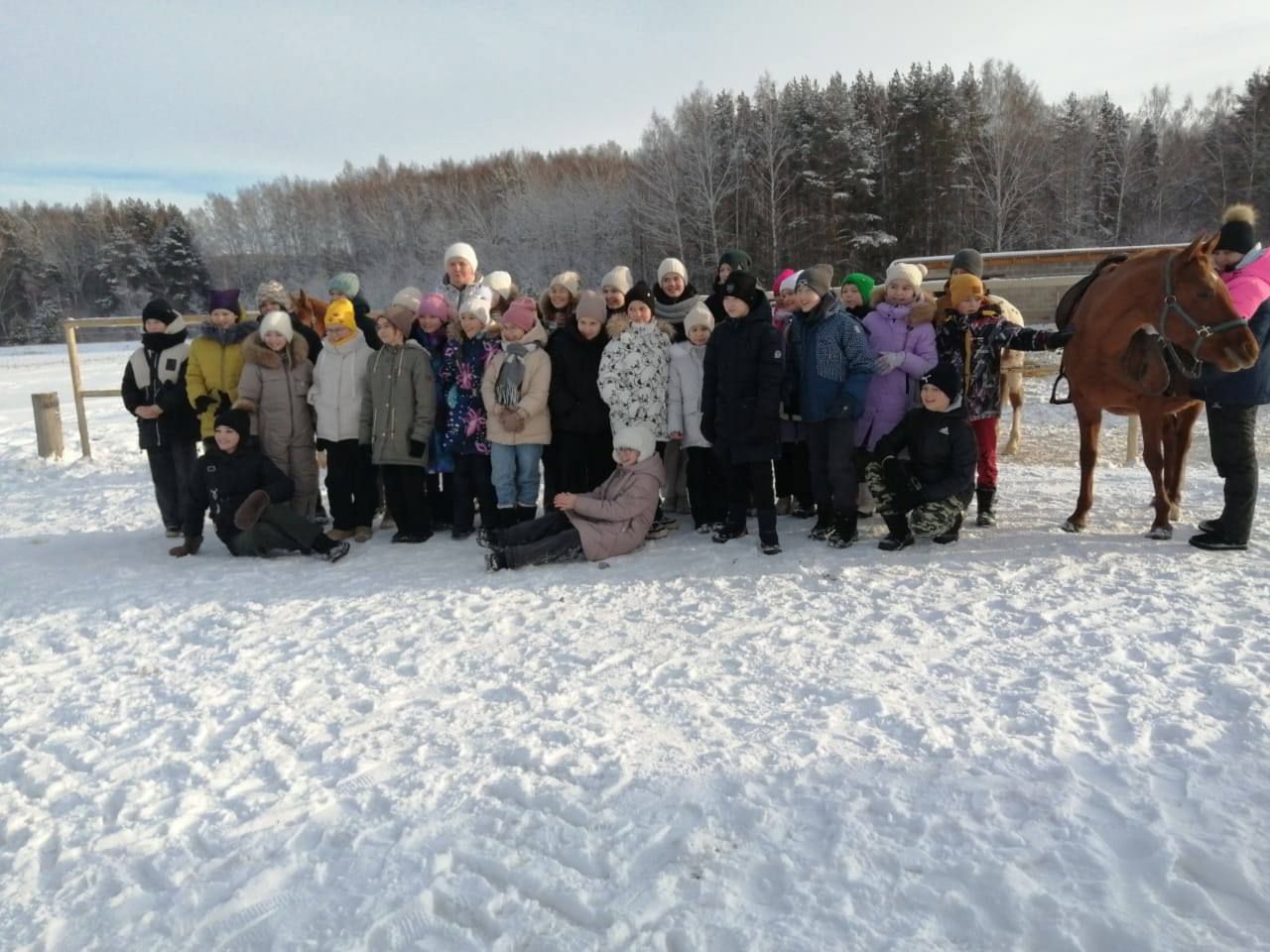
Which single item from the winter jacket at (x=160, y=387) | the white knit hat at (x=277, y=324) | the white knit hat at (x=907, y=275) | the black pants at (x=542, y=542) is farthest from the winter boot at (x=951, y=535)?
the winter jacket at (x=160, y=387)

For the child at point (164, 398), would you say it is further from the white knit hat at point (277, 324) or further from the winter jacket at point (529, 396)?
the winter jacket at point (529, 396)

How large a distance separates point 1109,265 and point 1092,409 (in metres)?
1.03

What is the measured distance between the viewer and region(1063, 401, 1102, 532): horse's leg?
18.1ft

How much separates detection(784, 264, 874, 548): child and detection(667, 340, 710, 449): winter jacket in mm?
653

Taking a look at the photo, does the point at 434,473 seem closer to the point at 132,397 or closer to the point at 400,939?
the point at 132,397

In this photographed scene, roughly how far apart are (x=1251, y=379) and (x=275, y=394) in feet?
21.8

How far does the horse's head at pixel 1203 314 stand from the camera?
466cm

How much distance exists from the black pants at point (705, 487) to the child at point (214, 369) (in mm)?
3632

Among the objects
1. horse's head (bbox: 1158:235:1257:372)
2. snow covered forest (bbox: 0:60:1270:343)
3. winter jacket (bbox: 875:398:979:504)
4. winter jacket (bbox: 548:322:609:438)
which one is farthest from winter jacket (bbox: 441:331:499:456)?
snow covered forest (bbox: 0:60:1270:343)

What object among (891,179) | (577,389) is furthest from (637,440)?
(891,179)

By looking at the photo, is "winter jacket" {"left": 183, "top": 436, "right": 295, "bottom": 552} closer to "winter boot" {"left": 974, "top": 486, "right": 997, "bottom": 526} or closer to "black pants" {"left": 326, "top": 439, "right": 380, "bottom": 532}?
"black pants" {"left": 326, "top": 439, "right": 380, "bottom": 532}

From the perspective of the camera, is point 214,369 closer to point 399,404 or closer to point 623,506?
point 399,404

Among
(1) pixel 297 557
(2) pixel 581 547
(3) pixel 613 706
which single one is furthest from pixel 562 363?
(3) pixel 613 706

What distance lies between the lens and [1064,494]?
6.65m
